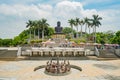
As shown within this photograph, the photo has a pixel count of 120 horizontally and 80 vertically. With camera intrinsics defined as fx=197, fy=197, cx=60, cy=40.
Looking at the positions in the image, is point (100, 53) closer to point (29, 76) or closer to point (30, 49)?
point (30, 49)

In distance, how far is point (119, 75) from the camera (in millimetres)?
36562

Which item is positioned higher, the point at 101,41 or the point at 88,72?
the point at 101,41

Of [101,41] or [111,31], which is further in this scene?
[111,31]

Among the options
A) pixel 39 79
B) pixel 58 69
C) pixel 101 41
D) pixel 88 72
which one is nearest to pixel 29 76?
pixel 39 79

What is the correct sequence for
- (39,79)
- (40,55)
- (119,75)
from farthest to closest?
(40,55) < (119,75) < (39,79)

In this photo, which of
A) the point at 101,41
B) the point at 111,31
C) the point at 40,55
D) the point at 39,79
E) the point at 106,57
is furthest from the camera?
the point at 111,31

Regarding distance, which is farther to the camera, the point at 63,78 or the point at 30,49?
the point at 30,49

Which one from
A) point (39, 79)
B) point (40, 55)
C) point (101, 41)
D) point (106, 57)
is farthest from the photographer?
point (101, 41)

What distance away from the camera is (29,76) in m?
35.1

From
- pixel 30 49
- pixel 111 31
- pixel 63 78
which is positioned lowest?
pixel 63 78

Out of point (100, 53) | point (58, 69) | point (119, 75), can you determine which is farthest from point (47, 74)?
point (100, 53)

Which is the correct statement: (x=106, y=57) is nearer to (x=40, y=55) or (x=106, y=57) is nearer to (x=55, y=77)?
(x=40, y=55)

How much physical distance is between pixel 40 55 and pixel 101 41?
74.0m

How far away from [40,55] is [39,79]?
3152 cm
